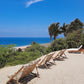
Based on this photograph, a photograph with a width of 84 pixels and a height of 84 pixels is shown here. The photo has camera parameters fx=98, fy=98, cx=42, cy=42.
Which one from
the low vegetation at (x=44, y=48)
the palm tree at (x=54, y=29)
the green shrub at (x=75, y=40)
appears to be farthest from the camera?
the palm tree at (x=54, y=29)

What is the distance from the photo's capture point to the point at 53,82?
138 inches

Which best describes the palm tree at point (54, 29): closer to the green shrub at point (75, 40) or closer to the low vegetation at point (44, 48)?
the low vegetation at point (44, 48)

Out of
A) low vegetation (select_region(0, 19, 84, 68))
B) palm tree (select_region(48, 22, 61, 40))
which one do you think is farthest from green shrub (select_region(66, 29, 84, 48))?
palm tree (select_region(48, 22, 61, 40))

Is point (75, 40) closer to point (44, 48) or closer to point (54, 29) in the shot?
point (44, 48)

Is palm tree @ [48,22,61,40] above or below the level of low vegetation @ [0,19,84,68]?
above

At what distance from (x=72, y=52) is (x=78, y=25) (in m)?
18.4

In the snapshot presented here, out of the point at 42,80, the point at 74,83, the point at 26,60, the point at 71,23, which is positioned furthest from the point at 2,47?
the point at 71,23

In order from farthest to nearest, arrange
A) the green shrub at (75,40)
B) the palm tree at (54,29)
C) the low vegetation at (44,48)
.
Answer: the palm tree at (54,29) < the green shrub at (75,40) < the low vegetation at (44,48)

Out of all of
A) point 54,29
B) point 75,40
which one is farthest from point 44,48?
point 54,29

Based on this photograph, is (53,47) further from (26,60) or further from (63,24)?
(63,24)

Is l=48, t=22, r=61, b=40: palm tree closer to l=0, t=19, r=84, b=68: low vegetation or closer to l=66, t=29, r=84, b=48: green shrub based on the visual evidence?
l=0, t=19, r=84, b=68: low vegetation

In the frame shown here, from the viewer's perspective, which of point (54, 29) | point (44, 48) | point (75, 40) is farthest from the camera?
point (54, 29)

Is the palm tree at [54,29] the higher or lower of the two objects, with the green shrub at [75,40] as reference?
higher

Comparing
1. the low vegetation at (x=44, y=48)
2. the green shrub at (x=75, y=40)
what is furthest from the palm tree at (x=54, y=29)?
the green shrub at (x=75, y=40)
